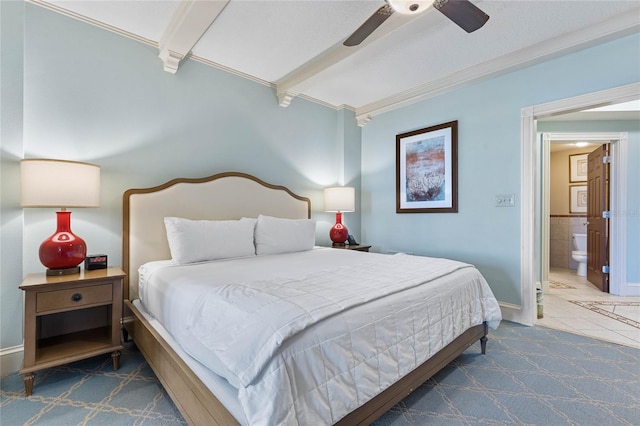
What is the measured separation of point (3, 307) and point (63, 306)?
57 centimetres

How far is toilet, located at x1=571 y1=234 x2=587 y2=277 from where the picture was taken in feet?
16.9

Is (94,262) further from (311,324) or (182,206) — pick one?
(311,324)

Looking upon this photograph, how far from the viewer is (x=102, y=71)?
244 centimetres

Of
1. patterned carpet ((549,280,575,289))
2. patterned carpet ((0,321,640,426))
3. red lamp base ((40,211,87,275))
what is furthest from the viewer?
patterned carpet ((549,280,575,289))

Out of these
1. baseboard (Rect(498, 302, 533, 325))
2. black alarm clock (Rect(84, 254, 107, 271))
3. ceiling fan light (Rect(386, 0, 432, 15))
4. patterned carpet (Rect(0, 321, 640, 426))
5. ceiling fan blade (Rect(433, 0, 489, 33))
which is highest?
ceiling fan light (Rect(386, 0, 432, 15))

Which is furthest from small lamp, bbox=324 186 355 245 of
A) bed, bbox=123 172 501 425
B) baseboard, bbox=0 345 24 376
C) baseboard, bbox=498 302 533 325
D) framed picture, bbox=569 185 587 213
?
framed picture, bbox=569 185 587 213

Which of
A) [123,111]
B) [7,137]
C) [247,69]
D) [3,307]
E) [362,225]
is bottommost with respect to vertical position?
[3,307]

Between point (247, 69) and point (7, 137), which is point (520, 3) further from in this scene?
point (7, 137)

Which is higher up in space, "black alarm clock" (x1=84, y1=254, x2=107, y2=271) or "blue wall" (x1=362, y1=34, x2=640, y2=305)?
"blue wall" (x1=362, y1=34, x2=640, y2=305)

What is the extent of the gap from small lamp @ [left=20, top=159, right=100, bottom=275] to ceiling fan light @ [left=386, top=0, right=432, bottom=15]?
2.22 m

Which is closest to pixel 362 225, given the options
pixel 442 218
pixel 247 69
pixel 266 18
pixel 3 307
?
pixel 442 218

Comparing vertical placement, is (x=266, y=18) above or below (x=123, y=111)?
above

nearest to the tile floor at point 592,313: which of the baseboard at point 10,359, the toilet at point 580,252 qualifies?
the toilet at point 580,252

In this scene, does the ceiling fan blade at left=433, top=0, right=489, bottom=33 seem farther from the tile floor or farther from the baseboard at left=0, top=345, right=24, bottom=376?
the baseboard at left=0, top=345, right=24, bottom=376
